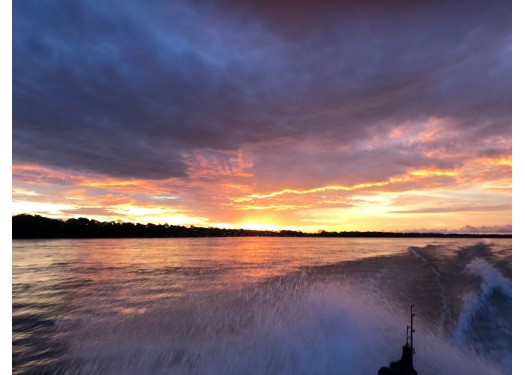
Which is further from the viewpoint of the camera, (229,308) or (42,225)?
(42,225)

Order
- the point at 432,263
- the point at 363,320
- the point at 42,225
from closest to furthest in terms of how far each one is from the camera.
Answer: the point at 363,320
the point at 432,263
the point at 42,225

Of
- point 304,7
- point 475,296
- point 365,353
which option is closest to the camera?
point 365,353

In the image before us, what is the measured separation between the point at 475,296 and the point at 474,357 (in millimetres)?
5853

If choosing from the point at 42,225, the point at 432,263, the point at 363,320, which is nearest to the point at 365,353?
the point at 363,320

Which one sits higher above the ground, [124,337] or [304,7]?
[304,7]

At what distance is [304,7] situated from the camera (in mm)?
10953

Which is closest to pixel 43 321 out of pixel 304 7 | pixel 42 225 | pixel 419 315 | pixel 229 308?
pixel 229 308

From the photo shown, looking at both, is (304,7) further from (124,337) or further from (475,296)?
(475,296)

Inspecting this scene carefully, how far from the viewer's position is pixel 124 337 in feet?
25.4
